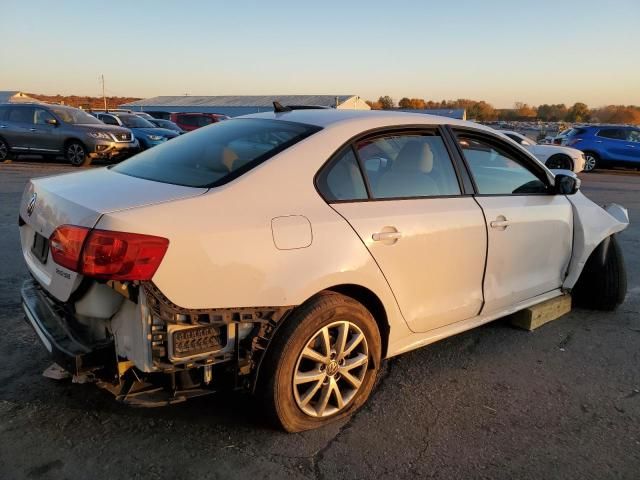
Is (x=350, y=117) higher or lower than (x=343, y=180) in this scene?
higher

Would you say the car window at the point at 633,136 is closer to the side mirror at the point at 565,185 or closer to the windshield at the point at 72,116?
the windshield at the point at 72,116

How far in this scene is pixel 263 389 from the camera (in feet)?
8.48

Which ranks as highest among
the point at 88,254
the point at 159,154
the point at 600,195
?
the point at 159,154

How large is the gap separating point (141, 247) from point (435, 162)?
194cm

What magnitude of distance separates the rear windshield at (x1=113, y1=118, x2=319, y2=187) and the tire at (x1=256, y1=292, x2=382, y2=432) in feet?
2.58


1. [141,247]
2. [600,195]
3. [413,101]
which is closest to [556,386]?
[141,247]

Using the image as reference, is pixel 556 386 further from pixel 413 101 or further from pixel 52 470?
pixel 413 101

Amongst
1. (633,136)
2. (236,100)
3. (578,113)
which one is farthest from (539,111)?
(633,136)

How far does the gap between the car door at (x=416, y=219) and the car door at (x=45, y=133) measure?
13.5 meters

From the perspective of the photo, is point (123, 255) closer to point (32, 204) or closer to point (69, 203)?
point (69, 203)

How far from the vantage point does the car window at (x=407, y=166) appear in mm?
3051

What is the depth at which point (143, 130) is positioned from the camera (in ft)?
60.2

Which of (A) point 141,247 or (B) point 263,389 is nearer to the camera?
(A) point 141,247

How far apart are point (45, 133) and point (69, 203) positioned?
13.8m
